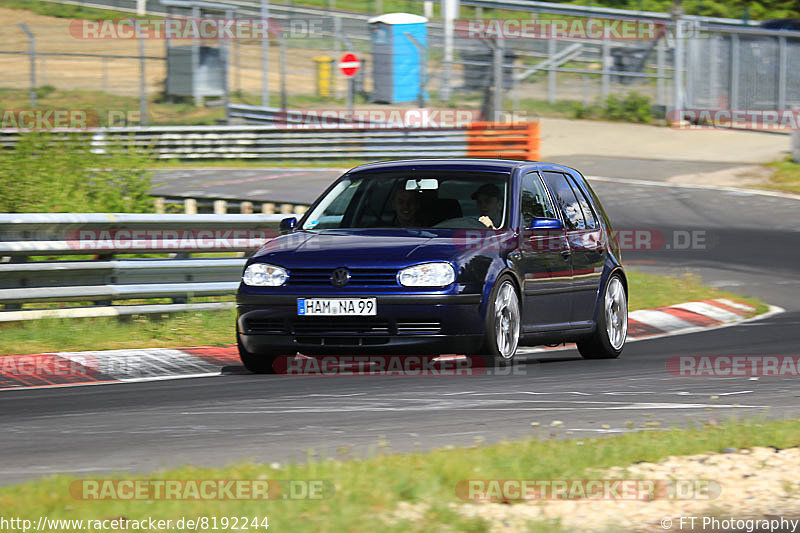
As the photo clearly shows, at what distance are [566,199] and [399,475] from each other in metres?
5.83

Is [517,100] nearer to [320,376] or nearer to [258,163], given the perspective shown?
[258,163]

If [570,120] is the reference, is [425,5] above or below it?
above

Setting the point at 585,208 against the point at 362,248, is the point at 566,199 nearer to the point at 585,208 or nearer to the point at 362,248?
the point at 585,208

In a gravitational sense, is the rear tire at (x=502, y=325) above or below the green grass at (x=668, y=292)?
above

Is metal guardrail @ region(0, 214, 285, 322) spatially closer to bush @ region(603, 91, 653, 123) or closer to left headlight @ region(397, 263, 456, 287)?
left headlight @ region(397, 263, 456, 287)

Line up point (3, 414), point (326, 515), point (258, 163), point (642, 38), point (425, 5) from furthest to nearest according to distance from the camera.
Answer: point (425, 5), point (642, 38), point (258, 163), point (3, 414), point (326, 515)

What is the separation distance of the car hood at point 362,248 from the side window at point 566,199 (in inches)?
55.4

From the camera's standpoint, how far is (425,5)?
46250 mm

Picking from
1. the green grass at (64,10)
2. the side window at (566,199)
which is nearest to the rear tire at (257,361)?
the side window at (566,199)

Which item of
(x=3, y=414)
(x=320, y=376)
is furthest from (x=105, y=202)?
(x=3, y=414)

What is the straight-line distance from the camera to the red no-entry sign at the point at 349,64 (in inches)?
1265

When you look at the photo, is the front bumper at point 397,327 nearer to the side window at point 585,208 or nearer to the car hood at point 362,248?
the car hood at point 362,248

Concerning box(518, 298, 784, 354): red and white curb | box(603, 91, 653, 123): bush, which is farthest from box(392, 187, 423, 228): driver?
box(603, 91, 653, 123): bush

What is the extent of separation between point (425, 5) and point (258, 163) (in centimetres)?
1713
